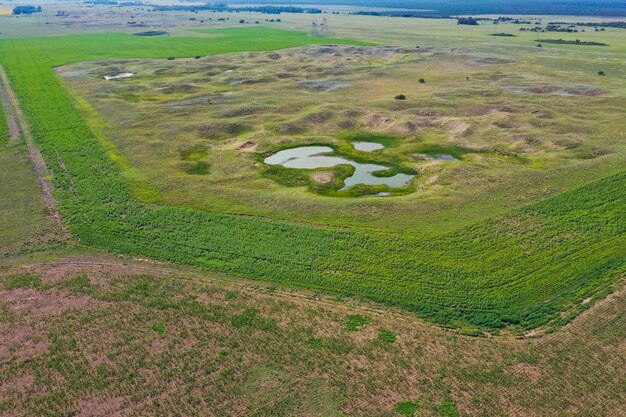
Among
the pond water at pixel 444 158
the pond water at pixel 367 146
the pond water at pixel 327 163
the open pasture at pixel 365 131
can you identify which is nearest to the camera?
the open pasture at pixel 365 131

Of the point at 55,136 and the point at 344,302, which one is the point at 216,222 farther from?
the point at 55,136

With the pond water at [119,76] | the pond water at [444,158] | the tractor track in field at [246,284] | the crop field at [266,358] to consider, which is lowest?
the crop field at [266,358]

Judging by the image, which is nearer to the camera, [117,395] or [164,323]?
[117,395]

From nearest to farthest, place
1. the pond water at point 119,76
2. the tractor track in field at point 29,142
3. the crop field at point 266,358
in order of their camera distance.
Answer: the crop field at point 266,358 → the tractor track in field at point 29,142 → the pond water at point 119,76

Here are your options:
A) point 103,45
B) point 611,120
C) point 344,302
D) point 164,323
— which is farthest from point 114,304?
point 103,45

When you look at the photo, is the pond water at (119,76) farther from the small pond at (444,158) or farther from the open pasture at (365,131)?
the small pond at (444,158)

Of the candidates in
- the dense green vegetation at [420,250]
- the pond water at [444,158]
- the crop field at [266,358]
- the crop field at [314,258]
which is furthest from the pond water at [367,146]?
the crop field at [266,358]
